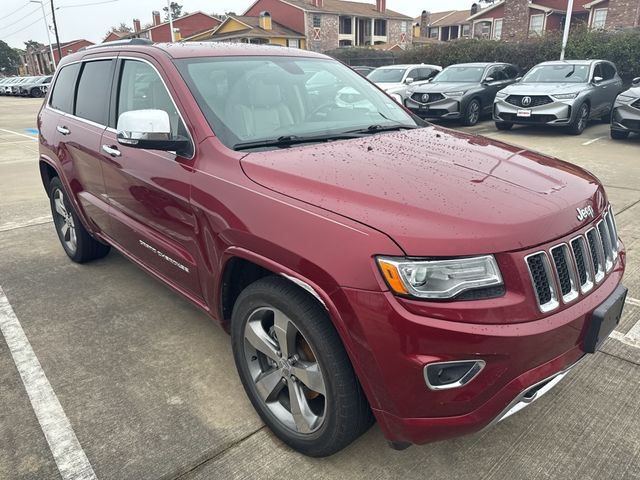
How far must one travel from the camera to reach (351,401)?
78.2 inches

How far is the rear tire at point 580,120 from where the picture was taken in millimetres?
11065

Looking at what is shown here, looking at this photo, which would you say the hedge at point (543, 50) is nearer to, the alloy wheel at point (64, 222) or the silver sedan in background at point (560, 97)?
the silver sedan in background at point (560, 97)

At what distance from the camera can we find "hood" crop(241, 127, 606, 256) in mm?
1816

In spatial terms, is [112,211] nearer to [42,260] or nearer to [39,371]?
[39,371]

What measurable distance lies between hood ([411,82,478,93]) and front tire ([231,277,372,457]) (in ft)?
37.7

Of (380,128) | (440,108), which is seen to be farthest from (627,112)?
(380,128)

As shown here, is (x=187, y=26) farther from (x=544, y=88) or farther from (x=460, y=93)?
(x=544, y=88)

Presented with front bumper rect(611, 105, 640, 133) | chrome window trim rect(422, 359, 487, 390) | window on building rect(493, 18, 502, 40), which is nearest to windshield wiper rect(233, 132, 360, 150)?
chrome window trim rect(422, 359, 487, 390)

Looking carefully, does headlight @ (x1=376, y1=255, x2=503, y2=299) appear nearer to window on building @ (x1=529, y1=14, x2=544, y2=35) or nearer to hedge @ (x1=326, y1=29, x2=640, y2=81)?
hedge @ (x1=326, y1=29, x2=640, y2=81)

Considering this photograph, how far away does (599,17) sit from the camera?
35000 mm

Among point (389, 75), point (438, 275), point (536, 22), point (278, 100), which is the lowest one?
point (438, 275)

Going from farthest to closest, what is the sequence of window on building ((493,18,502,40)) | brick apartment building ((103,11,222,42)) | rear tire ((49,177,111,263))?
brick apartment building ((103,11,222,42)), window on building ((493,18,502,40)), rear tire ((49,177,111,263))

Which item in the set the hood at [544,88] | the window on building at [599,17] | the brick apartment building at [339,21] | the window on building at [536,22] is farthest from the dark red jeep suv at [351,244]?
the brick apartment building at [339,21]

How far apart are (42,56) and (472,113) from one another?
259 ft
